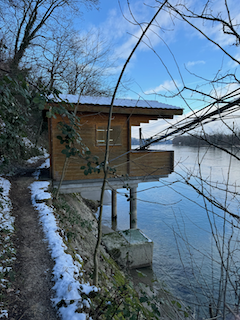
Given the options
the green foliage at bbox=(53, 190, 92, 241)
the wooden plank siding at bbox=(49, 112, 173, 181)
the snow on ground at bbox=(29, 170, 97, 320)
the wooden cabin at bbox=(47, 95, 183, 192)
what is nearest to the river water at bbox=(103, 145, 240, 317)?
the wooden plank siding at bbox=(49, 112, 173, 181)

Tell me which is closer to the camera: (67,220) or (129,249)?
(67,220)

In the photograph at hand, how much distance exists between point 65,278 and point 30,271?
0.70 meters

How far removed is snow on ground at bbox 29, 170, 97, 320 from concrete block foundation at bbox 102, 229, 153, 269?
10.2 feet

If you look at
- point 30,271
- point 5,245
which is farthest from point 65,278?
point 5,245

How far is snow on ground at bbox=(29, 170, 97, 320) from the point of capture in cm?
276

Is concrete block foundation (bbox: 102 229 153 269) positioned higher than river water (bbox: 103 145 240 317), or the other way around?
concrete block foundation (bbox: 102 229 153 269)

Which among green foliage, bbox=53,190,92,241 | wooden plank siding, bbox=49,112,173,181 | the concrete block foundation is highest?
wooden plank siding, bbox=49,112,173,181

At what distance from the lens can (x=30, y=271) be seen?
351 cm

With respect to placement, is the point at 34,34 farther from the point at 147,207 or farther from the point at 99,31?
the point at 147,207

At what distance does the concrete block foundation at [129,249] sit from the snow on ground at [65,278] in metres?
3.11

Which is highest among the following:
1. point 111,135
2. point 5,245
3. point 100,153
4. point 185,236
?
point 111,135

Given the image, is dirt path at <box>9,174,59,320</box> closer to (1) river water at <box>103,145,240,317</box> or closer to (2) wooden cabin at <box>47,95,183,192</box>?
(1) river water at <box>103,145,240,317</box>

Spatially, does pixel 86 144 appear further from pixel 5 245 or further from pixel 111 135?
pixel 5 245


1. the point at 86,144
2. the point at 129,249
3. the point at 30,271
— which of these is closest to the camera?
the point at 30,271
